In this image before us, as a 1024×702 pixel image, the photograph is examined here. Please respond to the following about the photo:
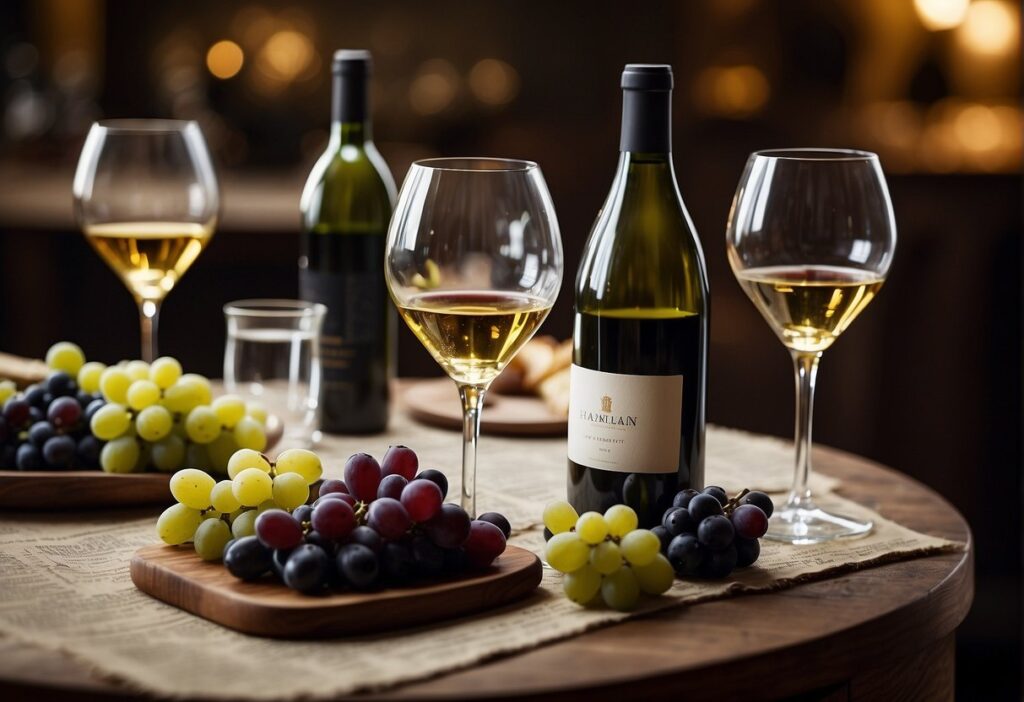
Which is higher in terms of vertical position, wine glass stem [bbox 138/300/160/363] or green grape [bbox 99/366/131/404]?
wine glass stem [bbox 138/300/160/363]

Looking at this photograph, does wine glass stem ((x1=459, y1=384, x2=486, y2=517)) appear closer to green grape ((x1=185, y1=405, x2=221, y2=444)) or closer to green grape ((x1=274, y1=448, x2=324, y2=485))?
green grape ((x1=274, y1=448, x2=324, y2=485))

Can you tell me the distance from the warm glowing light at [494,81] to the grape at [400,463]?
3333mm

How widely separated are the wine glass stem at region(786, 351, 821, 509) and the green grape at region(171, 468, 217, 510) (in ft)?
1.69

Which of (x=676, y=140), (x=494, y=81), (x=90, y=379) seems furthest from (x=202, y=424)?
(x=494, y=81)

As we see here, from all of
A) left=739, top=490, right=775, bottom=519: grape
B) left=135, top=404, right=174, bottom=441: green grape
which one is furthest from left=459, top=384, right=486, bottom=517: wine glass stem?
left=135, top=404, right=174, bottom=441: green grape

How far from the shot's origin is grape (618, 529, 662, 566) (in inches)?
35.4

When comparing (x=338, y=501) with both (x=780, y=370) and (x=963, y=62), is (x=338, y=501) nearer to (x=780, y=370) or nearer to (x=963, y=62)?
(x=780, y=370)

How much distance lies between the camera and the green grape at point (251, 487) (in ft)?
3.07

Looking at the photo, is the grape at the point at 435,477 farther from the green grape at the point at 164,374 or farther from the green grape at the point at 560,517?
the green grape at the point at 164,374

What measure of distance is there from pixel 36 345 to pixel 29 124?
2.86 ft

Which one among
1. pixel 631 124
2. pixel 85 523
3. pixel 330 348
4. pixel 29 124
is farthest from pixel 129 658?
pixel 29 124

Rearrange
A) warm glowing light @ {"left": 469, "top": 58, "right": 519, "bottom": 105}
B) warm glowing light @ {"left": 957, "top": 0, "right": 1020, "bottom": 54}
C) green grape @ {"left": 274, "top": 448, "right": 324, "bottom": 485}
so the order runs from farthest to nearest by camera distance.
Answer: warm glowing light @ {"left": 469, "top": 58, "right": 519, "bottom": 105}, warm glowing light @ {"left": 957, "top": 0, "right": 1020, "bottom": 54}, green grape @ {"left": 274, "top": 448, "right": 324, "bottom": 485}

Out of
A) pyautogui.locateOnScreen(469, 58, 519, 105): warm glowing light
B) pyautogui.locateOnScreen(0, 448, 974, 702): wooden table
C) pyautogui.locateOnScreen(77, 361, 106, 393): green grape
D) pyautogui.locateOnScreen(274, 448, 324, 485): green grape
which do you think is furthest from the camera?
pyautogui.locateOnScreen(469, 58, 519, 105): warm glowing light

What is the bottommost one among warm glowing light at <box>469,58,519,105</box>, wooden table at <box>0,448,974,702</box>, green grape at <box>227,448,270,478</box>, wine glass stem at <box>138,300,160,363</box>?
wooden table at <box>0,448,974,702</box>
